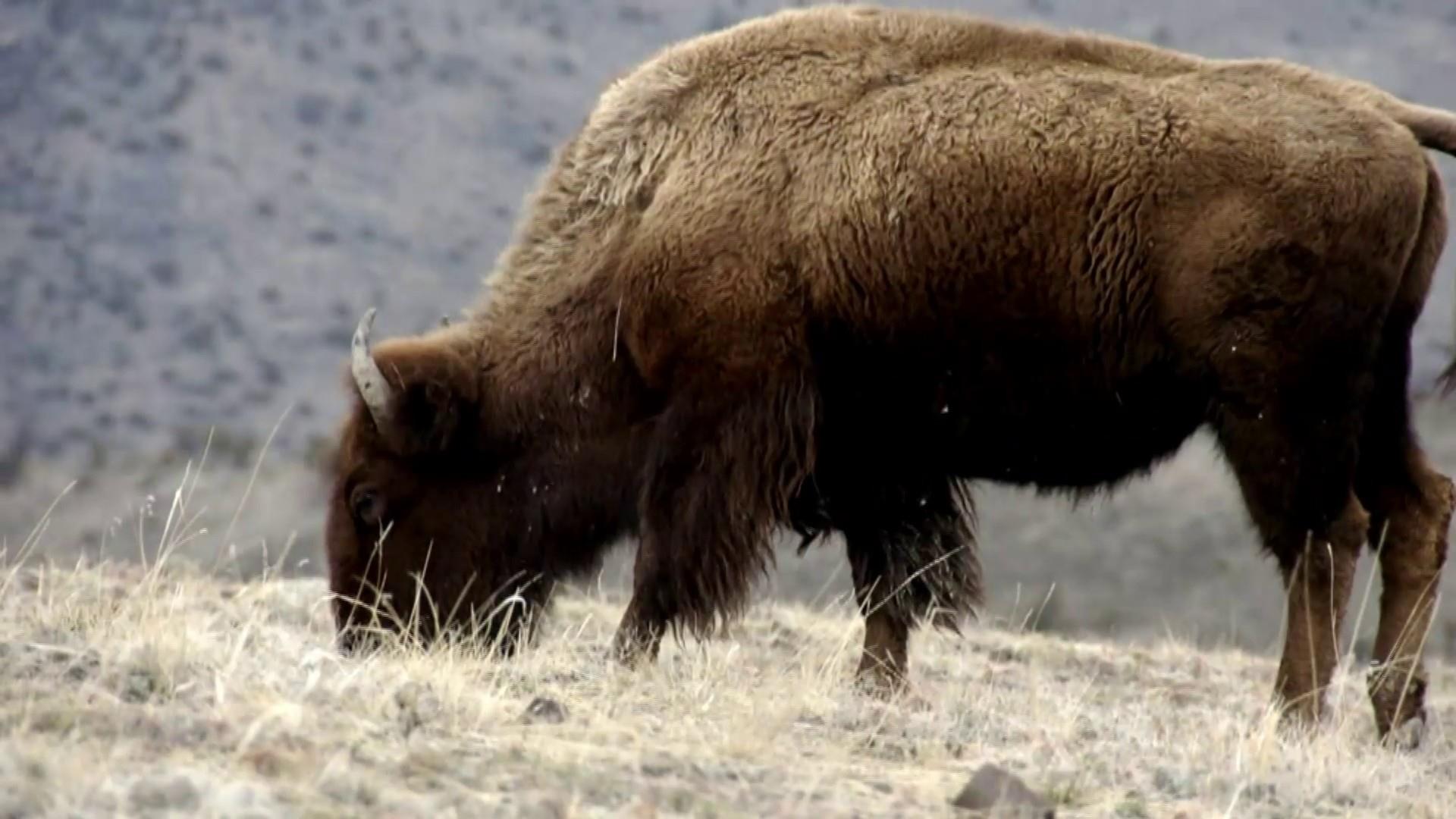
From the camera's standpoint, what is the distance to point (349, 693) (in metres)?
5.49

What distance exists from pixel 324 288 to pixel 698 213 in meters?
19.5

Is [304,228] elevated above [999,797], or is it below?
below

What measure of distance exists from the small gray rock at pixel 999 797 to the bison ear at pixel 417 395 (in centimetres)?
342

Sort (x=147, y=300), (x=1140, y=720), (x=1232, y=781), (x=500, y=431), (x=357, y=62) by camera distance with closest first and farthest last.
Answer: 1. (x=1232, y=781)
2. (x=1140, y=720)
3. (x=500, y=431)
4. (x=147, y=300)
5. (x=357, y=62)

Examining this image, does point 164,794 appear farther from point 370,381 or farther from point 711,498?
point 370,381

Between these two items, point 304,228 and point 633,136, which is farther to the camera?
point 304,228

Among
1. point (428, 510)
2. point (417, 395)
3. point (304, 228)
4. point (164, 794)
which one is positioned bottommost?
point (304, 228)

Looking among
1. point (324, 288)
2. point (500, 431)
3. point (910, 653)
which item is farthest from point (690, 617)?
point (324, 288)

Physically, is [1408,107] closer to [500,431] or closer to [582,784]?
[500,431]

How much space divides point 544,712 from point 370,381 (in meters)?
2.69

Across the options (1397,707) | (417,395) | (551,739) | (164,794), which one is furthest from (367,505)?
(164,794)

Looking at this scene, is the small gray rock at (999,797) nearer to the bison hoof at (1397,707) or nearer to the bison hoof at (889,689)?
the bison hoof at (889,689)

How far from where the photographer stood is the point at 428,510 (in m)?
8.30

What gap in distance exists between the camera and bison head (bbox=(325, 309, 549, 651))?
27.0 ft
